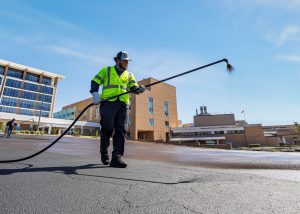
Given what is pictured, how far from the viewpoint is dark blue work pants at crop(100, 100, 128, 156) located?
3293mm

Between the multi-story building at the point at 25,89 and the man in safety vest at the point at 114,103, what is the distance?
61322 mm

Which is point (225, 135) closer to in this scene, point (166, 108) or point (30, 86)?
point (166, 108)

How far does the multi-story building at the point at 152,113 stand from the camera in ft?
167

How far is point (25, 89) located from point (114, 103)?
7407 centimetres

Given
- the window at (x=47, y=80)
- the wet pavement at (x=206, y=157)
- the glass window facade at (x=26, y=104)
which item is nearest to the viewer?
the wet pavement at (x=206, y=157)

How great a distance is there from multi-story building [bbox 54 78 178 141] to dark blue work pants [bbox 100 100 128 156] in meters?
46.3

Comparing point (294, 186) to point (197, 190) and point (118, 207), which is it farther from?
point (118, 207)

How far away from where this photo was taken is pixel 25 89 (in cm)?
6391

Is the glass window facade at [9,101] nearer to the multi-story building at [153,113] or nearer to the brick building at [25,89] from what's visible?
the brick building at [25,89]

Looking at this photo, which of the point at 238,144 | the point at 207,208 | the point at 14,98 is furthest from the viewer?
the point at 14,98

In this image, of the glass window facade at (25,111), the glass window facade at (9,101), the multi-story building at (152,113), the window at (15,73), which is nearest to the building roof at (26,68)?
the window at (15,73)

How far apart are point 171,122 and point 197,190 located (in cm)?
6019

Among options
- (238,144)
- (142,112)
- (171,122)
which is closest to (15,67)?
(142,112)

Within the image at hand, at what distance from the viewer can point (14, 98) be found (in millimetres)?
61219
